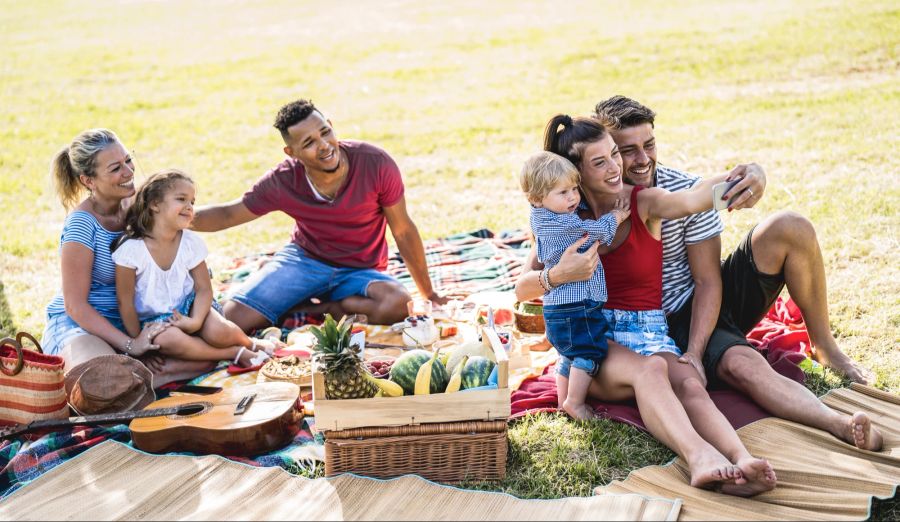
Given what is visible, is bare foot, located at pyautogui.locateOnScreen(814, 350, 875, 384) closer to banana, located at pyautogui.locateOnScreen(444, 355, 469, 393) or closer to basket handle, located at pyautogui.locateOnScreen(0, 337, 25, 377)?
banana, located at pyautogui.locateOnScreen(444, 355, 469, 393)

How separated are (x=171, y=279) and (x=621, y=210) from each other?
9.43 feet

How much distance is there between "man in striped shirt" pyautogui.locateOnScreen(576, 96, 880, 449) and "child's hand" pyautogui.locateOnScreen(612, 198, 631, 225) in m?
0.22

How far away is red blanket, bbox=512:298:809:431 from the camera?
4.40 meters

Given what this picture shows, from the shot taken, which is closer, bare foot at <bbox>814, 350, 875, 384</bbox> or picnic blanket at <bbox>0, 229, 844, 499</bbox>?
picnic blanket at <bbox>0, 229, 844, 499</bbox>

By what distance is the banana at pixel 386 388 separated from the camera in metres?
3.99

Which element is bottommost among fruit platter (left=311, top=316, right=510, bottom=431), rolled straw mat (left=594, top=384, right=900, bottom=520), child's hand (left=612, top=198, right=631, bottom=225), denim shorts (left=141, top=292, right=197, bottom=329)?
rolled straw mat (left=594, top=384, right=900, bottom=520)

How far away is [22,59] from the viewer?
21406 mm

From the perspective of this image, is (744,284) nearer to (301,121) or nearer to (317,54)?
(301,121)

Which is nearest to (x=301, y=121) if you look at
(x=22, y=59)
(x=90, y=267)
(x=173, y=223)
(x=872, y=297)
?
(x=173, y=223)

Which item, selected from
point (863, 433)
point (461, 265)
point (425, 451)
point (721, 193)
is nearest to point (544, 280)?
point (721, 193)

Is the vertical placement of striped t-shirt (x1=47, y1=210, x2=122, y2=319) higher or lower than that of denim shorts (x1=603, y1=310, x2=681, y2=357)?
higher

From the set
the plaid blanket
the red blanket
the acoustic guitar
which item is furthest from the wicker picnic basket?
the red blanket

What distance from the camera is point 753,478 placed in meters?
3.67

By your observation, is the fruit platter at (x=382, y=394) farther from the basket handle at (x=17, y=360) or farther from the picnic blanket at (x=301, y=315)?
the basket handle at (x=17, y=360)
